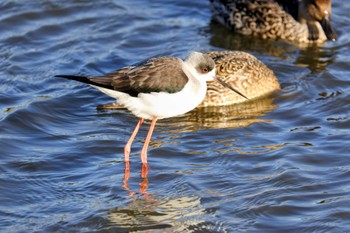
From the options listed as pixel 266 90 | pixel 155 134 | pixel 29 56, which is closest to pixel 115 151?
pixel 155 134

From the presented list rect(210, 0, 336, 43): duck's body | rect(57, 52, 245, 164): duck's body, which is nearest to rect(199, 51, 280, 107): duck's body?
rect(57, 52, 245, 164): duck's body

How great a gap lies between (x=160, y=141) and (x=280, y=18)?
517 centimetres

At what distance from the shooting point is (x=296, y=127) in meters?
10.4

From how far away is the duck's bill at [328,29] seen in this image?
537 inches

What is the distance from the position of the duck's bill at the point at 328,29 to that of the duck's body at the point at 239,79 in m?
2.37

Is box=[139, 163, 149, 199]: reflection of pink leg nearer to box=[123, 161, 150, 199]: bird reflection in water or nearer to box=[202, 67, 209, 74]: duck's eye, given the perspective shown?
box=[123, 161, 150, 199]: bird reflection in water

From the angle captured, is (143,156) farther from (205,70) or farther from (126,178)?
(205,70)

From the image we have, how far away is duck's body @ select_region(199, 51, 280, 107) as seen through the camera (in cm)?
1108

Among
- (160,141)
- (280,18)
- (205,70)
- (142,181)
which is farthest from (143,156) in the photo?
(280,18)

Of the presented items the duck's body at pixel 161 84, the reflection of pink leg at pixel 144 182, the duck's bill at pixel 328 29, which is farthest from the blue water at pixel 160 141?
the duck's body at pixel 161 84

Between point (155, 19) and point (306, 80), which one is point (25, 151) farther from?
point (155, 19)

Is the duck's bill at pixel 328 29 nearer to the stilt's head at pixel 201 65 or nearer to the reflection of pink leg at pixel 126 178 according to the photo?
the stilt's head at pixel 201 65

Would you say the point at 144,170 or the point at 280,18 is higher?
the point at 280,18

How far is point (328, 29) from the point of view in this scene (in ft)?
45.1
